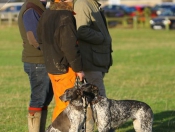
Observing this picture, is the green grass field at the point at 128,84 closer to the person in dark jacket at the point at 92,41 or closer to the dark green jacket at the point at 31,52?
the person in dark jacket at the point at 92,41

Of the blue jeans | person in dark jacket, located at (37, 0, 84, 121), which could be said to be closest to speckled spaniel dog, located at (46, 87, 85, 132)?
person in dark jacket, located at (37, 0, 84, 121)

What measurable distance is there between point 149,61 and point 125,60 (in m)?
0.91

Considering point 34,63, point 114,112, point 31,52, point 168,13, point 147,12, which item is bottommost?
point 147,12

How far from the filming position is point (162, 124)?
32.0ft

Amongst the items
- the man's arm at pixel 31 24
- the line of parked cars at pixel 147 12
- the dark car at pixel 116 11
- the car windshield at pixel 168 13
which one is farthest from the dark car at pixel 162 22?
the man's arm at pixel 31 24

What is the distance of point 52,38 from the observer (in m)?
7.29

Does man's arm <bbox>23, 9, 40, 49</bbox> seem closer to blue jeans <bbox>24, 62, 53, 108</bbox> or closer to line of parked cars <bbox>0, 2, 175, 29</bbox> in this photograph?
blue jeans <bbox>24, 62, 53, 108</bbox>

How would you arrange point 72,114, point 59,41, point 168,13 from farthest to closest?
point 168,13, point 59,41, point 72,114

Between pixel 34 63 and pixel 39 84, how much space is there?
30 cm

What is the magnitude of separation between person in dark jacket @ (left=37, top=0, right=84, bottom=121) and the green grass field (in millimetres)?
2065

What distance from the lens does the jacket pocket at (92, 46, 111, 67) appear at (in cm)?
805

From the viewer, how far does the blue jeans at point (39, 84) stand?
801 cm

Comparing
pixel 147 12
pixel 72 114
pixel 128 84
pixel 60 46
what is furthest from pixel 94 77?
pixel 147 12

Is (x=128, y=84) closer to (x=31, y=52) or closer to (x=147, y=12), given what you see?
(x=31, y=52)
